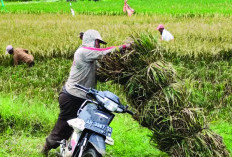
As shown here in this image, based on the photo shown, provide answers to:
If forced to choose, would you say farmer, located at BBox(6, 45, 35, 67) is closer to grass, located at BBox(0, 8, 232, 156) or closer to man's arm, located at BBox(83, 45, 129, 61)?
grass, located at BBox(0, 8, 232, 156)

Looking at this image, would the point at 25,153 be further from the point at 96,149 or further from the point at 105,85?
the point at 105,85

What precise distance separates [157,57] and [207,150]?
1085mm

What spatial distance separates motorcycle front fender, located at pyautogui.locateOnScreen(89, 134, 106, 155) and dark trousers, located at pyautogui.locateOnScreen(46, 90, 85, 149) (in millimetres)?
785

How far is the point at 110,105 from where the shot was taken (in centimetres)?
411

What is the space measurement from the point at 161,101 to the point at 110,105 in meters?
0.64

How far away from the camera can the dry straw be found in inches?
174

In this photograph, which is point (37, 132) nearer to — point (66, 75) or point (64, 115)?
point (64, 115)

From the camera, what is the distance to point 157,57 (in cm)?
459

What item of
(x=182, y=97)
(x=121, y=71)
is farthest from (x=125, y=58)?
(x=182, y=97)

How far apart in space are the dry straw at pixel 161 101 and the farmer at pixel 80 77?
0.15 m

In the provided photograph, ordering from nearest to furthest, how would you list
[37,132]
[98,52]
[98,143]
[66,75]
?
[98,143], [98,52], [37,132], [66,75]

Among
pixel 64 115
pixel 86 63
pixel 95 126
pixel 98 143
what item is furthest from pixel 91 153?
pixel 86 63

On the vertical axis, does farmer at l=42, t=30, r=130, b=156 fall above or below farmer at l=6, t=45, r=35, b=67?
above

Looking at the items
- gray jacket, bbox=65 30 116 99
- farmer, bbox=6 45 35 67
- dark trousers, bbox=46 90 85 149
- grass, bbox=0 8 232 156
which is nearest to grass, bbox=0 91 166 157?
grass, bbox=0 8 232 156
